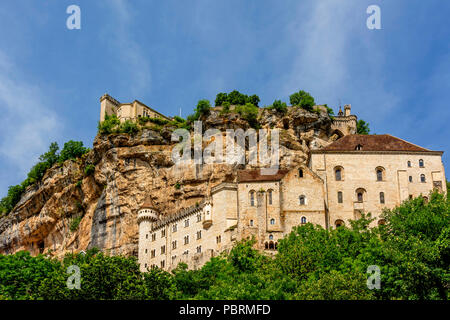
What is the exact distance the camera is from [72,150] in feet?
320

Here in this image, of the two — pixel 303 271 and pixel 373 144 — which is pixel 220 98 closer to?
pixel 373 144

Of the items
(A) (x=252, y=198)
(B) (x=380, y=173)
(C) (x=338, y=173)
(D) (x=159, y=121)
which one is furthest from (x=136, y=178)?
(B) (x=380, y=173)

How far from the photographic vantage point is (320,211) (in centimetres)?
6694

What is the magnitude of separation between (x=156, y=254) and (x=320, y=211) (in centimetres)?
2222

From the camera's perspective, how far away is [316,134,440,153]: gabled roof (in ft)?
237

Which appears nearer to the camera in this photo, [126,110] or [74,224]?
[74,224]

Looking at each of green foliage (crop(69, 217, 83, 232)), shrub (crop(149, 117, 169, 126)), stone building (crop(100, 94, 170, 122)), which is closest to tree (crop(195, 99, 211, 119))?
shrub (crop(149, 117, 169, 126))

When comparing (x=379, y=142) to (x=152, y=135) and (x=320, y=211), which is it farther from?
(x=152, y=135)

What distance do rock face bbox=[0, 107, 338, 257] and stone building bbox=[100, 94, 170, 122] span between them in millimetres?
6913

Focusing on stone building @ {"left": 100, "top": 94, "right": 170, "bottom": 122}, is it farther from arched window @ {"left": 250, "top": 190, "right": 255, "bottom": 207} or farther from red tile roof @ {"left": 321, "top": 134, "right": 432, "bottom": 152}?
red tile roof @ {"left": 321, "top": 134, "right": 432, "bottom": 152}

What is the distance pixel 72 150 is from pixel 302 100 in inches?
1491

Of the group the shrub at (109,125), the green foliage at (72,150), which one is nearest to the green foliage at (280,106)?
the shrub at (109,125)
